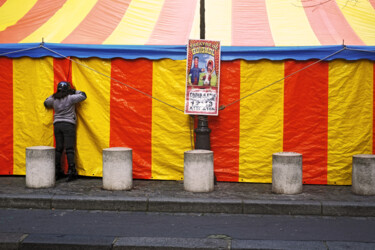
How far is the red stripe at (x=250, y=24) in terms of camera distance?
28.7ft

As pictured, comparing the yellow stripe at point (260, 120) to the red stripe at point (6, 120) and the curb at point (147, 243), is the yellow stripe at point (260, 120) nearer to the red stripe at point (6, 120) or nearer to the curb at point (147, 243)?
the curb at point (147, 243)

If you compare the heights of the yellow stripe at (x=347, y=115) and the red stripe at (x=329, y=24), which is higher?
the red stripe at (x=329, y=24)

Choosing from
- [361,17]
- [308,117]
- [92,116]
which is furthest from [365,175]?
[92,116]

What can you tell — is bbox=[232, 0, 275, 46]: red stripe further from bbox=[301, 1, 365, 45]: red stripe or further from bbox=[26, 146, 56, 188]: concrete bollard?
bbox=[26, 146, 56, 188]: concrete bollard

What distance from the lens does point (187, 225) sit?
6285 millimetres

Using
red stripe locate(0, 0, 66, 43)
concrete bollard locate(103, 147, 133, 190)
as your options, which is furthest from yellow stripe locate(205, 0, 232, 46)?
red stripe locate(0, 0, 66, 43)

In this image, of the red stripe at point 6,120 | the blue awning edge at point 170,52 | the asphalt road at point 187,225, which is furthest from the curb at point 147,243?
the blue awning edge at point 170,52

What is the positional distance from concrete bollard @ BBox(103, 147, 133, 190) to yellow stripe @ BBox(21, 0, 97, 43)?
275 cm

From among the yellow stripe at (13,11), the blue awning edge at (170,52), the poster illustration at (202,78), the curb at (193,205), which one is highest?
the yellow stripe at (13,11)

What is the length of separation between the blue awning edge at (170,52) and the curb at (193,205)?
115 inches

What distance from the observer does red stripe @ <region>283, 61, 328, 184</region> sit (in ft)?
28.3

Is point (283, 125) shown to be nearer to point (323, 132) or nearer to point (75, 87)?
point (323, 132)

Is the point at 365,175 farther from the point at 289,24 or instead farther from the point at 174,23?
the point at 174,23

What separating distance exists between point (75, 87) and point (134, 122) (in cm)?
142
